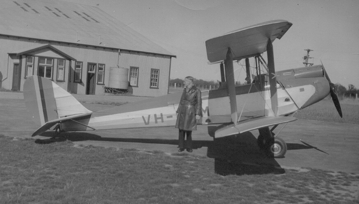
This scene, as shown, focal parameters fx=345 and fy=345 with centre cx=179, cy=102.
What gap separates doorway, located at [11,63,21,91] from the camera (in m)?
27.6

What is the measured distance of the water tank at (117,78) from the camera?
31891 mm

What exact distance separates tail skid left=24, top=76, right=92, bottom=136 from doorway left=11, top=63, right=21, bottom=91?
69.9 feet

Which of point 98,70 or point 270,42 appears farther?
point 98,70

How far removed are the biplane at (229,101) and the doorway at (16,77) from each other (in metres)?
21.3

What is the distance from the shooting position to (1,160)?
6.53 m

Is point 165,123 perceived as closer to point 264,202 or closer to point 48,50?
point 264,202

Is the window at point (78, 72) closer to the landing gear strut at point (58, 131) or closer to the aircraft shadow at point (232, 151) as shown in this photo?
the aircraft shadow at point (232, 151)

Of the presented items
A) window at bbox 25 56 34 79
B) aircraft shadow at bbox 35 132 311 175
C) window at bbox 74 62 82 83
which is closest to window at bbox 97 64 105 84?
window at bbox 74 62 82 83

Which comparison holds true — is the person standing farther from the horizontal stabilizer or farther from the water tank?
the water tank

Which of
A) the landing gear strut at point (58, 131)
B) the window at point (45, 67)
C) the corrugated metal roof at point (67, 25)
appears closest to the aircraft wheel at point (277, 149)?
the landing gear strut at point (58, 131)

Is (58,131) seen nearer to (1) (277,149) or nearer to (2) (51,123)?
(2) (51,123)

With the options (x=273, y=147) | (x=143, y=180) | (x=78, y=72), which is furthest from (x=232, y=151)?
(x=78, y=72)

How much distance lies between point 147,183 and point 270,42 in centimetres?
418

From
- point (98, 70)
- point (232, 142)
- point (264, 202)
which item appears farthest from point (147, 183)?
point (98, 70)
